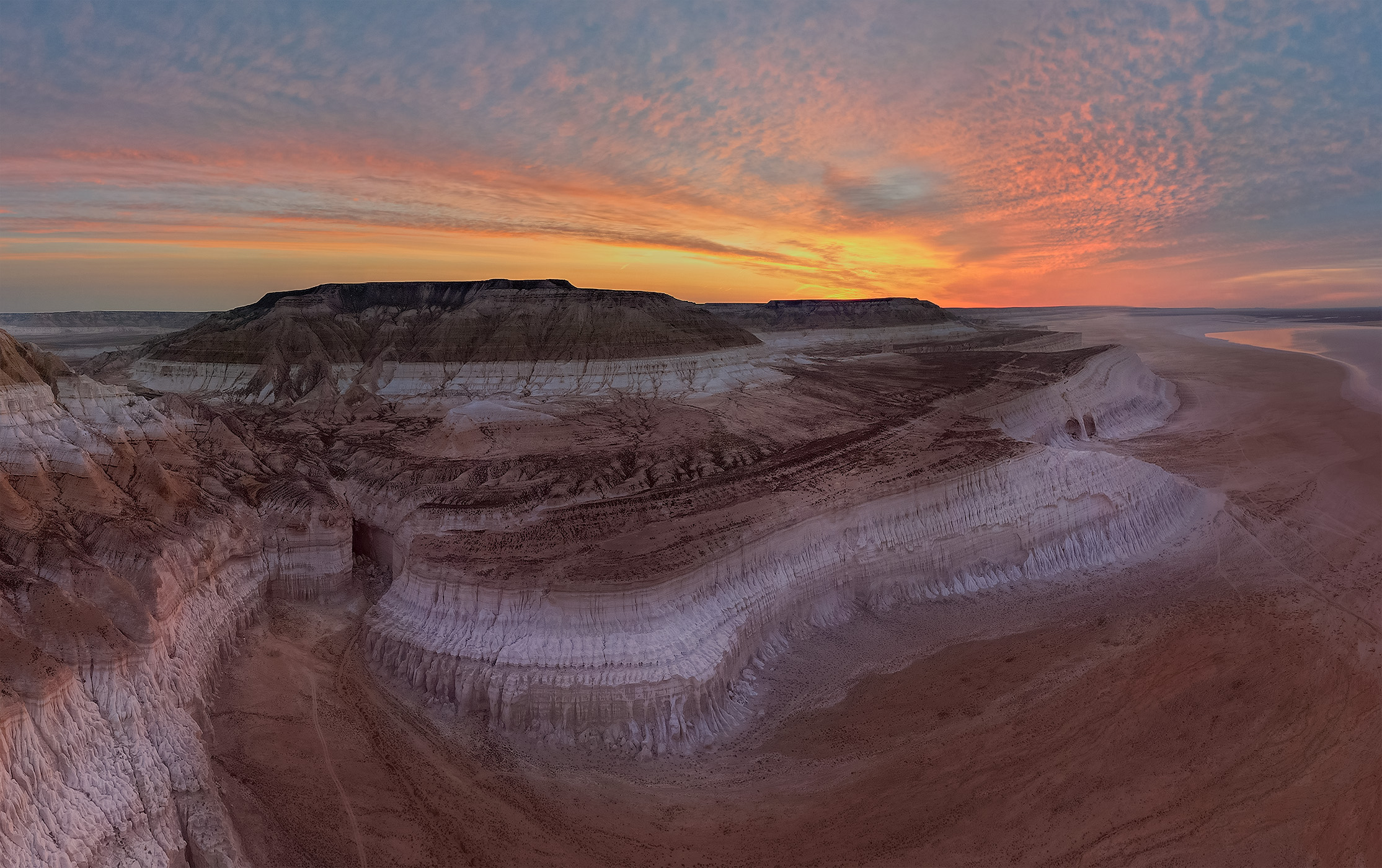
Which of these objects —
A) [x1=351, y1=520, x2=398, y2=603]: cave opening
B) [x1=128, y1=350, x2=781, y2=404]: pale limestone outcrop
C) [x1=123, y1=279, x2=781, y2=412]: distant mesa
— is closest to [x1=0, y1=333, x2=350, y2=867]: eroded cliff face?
[x1=351, y1=520, x2=398, y2=603]: cave opening

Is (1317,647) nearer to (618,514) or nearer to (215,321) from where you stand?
(618,514)

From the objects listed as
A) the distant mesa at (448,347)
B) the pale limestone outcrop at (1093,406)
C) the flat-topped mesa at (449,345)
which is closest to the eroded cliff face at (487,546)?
the pale limestone outcrop at (1093,406)

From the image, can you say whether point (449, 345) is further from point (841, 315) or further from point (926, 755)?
point (841, 315)

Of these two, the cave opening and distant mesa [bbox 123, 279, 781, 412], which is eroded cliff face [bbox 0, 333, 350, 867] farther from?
distant mesa [bbox 123, 279, 781, 412]

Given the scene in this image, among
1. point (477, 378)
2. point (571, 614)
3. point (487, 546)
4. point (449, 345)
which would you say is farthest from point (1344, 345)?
point (487, 546)

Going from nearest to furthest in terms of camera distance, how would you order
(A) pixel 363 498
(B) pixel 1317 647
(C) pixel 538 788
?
(C) pixel 538 788 → (B) pixel 1317 647 → (A) pixel 363 498

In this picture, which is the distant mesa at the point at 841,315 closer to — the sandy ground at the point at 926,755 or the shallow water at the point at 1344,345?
the shallow water at the point at 1344,345

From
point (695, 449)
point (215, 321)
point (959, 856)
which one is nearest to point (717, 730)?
point (959, 856)
